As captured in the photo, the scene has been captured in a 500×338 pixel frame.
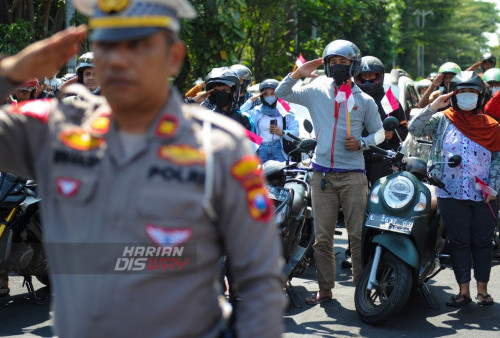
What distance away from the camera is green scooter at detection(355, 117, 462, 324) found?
6.15 metres

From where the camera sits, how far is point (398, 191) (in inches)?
258

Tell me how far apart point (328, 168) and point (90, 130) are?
15.6 ft

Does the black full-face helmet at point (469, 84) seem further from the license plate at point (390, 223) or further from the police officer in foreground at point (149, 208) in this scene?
the police officer in foreground at point (149, 208)

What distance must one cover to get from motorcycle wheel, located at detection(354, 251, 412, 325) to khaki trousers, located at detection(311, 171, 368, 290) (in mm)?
523

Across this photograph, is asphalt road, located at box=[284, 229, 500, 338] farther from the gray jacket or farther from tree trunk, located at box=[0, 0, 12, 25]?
tree trunk, located at box=[0, 0, 12, 25]

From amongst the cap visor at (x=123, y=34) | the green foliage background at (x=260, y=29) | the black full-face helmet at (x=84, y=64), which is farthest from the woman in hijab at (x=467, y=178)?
the green foliage background at (x=260, y=29)

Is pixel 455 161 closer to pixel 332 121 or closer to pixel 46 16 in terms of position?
pixel 332 121

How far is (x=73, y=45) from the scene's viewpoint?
2377 mm

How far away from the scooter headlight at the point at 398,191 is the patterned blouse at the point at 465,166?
516 millimetres

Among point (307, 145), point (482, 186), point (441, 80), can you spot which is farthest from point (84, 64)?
point (441, 80)

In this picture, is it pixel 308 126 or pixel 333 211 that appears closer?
pixel 333 211

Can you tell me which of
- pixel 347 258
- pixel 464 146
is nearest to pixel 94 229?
pixel 464 146

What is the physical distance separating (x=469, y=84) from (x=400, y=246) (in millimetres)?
1442

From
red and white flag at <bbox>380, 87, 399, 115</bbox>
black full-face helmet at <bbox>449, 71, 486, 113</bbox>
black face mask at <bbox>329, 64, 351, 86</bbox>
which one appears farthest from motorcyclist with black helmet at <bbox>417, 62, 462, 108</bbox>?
black face mask at <bbox>329, 64, 351, 86</bbox>
